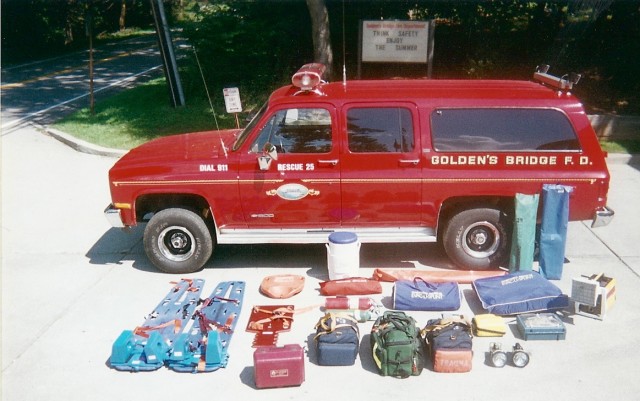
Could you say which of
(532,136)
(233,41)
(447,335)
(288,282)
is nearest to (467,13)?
(233,41)

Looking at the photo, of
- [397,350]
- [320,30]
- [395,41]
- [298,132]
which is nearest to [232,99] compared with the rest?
[298,132]

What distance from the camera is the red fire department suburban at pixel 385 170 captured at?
7484 mm

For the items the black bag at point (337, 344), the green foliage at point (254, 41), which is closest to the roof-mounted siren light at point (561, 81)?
the black bag at point (337, 344)

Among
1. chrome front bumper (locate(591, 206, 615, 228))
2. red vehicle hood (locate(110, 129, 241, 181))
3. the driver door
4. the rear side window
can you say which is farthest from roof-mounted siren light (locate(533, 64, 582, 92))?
red vehicle hood (locate(110, 129, 241, 181))

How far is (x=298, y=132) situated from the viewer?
761cm

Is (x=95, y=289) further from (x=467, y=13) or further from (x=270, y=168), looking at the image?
(x=467, y=13)

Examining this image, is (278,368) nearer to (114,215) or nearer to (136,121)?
(114,215)

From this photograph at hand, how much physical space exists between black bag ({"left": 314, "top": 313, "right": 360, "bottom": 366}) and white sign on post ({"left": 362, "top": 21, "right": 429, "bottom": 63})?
866 centimetres

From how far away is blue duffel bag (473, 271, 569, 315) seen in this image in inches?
265

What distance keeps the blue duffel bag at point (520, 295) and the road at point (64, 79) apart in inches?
530

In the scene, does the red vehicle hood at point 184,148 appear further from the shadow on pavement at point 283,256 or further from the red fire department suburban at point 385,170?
the shadow on pavement at point 283,256

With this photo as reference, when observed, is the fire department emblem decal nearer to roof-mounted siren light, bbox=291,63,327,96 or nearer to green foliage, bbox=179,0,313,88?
roof-mounted siren light, bbox=291,63,327,96

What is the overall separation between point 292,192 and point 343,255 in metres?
0.97

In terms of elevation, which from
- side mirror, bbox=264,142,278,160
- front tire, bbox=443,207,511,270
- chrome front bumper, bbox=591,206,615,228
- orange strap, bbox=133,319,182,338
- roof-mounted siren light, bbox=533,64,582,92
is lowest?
orange strap, bbox=133,319,182,338
